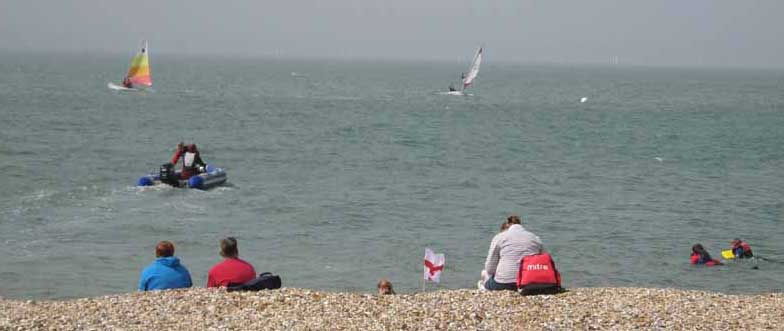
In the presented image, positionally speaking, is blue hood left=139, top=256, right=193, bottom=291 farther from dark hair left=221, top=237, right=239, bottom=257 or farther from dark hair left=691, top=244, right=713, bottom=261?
dark hair left=691, top=244, right=713, bottom=261

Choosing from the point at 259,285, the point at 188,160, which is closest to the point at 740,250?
the point at 259,285

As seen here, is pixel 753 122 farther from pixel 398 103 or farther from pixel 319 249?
pixel 319 249

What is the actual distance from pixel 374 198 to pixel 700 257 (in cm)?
1088

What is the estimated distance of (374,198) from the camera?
2977cm

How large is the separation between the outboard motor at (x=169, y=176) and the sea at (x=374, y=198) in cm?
54

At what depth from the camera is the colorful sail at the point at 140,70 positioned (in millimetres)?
70812

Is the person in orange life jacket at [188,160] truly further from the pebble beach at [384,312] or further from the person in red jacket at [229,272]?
the person in red jacket at [229,272]

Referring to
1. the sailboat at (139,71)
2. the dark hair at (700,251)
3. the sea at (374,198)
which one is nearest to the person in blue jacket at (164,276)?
the sea at (374,198)

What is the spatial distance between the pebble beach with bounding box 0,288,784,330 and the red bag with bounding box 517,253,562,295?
5.4 inches

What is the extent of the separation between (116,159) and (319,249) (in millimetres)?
17037

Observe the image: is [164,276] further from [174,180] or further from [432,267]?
[174,180]

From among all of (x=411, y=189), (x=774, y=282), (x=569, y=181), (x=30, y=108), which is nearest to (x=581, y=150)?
(x=569, y=181)

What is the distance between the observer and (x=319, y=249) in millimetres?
21844

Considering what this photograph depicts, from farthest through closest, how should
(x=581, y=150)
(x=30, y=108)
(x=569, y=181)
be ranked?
(x=30, y=108)
(x=581, y=150)
(x=569, y=181)
